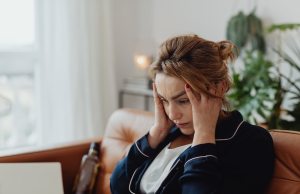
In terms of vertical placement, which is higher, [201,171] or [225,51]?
[225,51]

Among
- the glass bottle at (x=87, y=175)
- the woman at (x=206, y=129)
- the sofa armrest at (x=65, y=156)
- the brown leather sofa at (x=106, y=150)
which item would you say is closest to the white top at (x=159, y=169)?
the woman at (x=206, y=129)

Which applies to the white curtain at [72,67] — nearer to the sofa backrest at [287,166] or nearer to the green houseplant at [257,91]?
the green houseplant at [257,91]

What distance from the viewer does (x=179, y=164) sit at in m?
1.19

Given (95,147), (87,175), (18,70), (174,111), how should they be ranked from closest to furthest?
(174,111) < (87,175) < (95,147) < (18,70)

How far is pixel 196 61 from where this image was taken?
112 cm

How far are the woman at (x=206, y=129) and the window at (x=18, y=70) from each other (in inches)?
70.1

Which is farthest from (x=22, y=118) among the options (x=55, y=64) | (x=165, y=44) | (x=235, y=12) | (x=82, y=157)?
(x=165, y=44)

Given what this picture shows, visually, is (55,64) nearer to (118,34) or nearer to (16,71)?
(16,71)

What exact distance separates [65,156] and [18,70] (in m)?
1.17

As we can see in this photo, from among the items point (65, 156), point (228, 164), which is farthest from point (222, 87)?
point (65, 156)

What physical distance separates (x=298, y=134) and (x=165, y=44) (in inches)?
19.7

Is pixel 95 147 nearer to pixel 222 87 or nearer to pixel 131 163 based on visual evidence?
pixel 131 163

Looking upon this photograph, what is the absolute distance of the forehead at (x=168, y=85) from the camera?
1.13 meters

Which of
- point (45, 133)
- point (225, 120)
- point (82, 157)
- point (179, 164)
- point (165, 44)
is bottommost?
point (45, 133)
